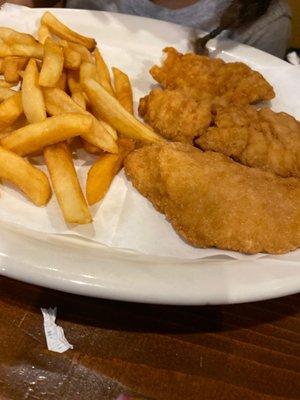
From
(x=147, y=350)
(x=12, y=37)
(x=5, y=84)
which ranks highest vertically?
(x=12, y=37)

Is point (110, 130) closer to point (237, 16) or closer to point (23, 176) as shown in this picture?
point (23, 176)

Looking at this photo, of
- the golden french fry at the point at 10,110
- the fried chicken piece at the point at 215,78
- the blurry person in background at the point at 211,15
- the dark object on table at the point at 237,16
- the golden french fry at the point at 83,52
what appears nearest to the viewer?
the golden french fry at the point at 10,110

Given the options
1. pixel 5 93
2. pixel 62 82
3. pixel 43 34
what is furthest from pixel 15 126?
pixel 43 34

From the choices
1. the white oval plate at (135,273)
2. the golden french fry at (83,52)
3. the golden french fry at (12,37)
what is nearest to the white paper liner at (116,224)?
the white oval plate at (135,273)

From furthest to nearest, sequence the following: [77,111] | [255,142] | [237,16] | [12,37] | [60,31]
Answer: [237,16] → [60,31] → [12,37] → [255,142] → [77,111]

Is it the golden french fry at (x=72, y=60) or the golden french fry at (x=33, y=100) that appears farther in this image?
the golden french fry at (x=72, y=60)

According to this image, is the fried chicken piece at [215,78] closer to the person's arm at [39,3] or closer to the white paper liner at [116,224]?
the white paper liner at [116,224]
